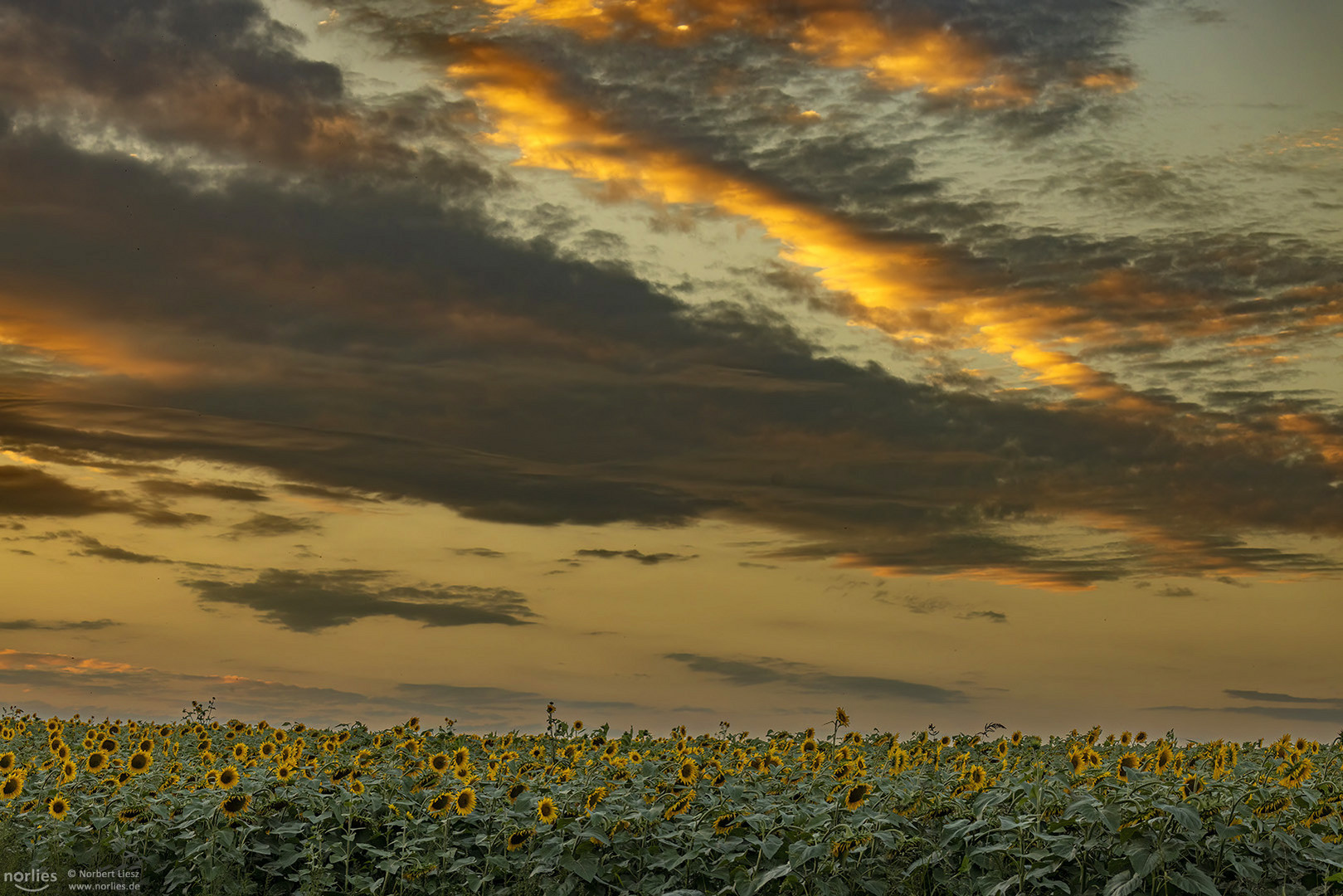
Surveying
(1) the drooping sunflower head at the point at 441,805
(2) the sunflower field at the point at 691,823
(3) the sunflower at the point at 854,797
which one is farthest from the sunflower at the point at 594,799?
(3) the sunflower at the point at 854,797

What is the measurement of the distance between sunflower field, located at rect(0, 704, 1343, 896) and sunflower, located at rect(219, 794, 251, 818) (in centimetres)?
1

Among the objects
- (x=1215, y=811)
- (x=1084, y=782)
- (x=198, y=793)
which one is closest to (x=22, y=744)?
(x=198, y=793)

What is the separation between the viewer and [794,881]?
803 cm

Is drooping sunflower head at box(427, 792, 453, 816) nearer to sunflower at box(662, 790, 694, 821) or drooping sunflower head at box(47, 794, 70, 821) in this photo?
sunflower at box(662, 790, 694, 821)

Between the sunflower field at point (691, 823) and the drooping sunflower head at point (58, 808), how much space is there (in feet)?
0.16

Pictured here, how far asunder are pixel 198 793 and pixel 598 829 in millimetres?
4326

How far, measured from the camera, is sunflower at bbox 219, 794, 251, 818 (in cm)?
1018

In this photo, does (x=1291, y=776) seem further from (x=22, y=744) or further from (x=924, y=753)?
(x=22, y=744)

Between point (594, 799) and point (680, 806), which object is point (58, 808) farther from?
point (680, 806)

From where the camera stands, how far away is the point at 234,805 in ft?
33.4

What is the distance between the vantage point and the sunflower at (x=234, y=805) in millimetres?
10180

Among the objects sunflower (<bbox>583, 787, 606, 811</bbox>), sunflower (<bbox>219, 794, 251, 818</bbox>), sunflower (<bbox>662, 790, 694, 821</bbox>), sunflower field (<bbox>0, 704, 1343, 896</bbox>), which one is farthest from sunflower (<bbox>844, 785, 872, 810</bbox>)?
sunflower (<bbox>219, 794, 251, 818</bbox>)

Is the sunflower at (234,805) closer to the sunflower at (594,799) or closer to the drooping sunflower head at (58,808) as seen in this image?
the drooping sunflower head at (58,808)

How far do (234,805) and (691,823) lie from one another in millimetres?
4111
